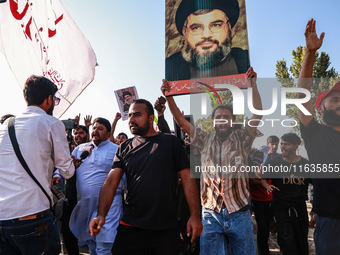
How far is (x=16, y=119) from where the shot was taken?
7.81 feet

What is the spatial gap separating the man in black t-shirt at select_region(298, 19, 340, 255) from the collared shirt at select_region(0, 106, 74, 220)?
2130 millimetres

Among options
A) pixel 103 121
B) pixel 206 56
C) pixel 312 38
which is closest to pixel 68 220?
pixel 103 121

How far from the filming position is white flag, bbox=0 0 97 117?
4777mm

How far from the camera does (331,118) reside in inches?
95.4

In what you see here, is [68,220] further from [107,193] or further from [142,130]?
[142,130]

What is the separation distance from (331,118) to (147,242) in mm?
1915

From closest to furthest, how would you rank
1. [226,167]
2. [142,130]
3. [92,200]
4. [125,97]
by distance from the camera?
[142,130], [226,167], [92,200], [125,97]

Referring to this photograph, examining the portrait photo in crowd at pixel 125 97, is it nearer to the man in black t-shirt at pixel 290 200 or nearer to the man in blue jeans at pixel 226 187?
the man in blue jeans at pixel 226 187

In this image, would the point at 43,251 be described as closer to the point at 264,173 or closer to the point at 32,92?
the point at 32,92

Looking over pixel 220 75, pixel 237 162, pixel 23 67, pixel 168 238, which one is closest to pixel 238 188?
pixel 237 162

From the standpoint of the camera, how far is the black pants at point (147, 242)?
243 cm

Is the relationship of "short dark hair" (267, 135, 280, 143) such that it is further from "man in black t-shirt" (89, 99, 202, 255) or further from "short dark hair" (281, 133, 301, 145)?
"man in black t-shirt" (89, 99, 202, 255)

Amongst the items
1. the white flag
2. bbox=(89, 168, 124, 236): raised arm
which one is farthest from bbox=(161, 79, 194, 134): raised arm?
the white flag

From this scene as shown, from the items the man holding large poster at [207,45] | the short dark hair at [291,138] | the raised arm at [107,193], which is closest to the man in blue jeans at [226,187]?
the raised arm at [107,193]
